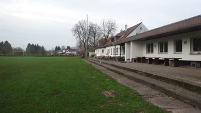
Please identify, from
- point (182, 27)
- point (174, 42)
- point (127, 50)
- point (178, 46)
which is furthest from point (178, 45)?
point (127, 50)

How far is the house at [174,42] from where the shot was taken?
42.0 ft

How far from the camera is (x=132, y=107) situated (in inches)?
193

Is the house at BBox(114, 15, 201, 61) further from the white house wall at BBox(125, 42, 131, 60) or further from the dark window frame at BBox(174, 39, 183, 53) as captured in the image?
the white house wall at BBox(125, 42, 131, 60)

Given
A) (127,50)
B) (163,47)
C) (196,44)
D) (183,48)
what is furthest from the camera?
(127,50)

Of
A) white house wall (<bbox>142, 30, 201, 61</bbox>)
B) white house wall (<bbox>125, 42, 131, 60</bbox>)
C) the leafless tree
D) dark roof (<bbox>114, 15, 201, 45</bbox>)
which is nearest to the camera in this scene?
dark roof (<bbox>114, 15, 201, 45</bbox>)

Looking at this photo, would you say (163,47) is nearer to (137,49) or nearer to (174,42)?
(174,42)

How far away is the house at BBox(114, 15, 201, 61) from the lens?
12.8 meters

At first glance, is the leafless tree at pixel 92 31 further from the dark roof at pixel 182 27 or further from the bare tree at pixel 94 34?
the dark roof at pixel 182 27

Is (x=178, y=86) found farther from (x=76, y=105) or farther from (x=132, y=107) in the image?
(x=76, y=105)

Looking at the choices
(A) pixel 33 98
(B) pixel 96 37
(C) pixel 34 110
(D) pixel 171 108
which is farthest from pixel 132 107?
(B) pixel 96 37

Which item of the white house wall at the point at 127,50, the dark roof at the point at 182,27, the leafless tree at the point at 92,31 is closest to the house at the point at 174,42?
the dark roof at the point at 182,27

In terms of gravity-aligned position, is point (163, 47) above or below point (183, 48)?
above

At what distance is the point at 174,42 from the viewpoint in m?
16.1

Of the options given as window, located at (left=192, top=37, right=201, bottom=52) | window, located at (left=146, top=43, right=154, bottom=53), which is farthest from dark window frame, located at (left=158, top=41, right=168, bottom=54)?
window, located at (left=192, top=37, right=201, bottom=52)
